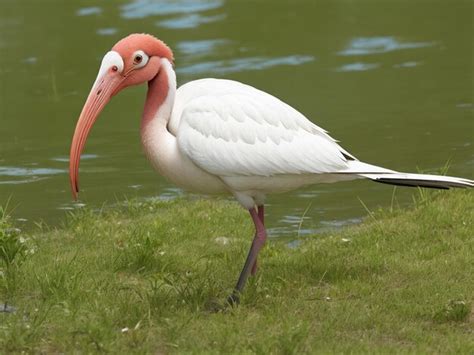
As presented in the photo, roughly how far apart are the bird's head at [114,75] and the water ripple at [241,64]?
8.34m

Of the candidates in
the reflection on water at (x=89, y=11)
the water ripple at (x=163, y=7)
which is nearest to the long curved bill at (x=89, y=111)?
the water ripple at (x=163, y=7)

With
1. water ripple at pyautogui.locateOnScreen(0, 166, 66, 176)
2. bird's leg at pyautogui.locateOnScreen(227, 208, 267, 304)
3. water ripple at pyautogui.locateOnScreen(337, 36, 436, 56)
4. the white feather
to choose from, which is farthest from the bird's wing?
water ripple at pyautogui.locateOnScreen(337, 36, 436, 56)

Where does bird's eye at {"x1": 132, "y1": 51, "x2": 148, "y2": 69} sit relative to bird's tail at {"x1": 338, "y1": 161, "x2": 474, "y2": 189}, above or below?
above

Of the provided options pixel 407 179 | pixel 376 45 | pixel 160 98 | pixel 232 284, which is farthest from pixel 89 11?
pixel 407 179

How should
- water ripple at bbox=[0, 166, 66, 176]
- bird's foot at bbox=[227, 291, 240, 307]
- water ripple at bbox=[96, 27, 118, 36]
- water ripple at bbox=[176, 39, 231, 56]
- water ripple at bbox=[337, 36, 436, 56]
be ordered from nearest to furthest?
bird's foot at bbox=[227, 291, 240, 307] < water ripple at bbox=[0, 166, 66, 176] < water ripple at bbox=[337, 36, 436, 56] < water ripple at bbox=[176, 39, 231, 56] < water ripple at bbox=[96, 27, 118, 36]

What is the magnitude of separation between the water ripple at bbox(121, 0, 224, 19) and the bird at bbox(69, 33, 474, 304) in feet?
39.4

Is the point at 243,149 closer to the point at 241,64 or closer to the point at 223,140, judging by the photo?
the point at 223,140

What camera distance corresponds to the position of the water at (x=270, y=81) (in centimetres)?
1152

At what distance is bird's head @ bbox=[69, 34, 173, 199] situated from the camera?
25.3 feet

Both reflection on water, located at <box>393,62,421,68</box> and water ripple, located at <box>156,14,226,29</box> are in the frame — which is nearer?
reflection on water, located at <box>393,62,421,68</box>

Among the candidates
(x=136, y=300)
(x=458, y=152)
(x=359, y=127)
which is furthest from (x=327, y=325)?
(x=359, y=127)

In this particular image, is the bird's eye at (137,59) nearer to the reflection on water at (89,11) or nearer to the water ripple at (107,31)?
the water ripple at (107,31)

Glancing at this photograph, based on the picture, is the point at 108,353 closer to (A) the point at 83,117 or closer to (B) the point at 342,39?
(A) the point at 83,117

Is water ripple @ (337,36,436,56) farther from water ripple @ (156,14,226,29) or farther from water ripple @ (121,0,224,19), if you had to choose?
water ripple @ (121,0,224,19)
